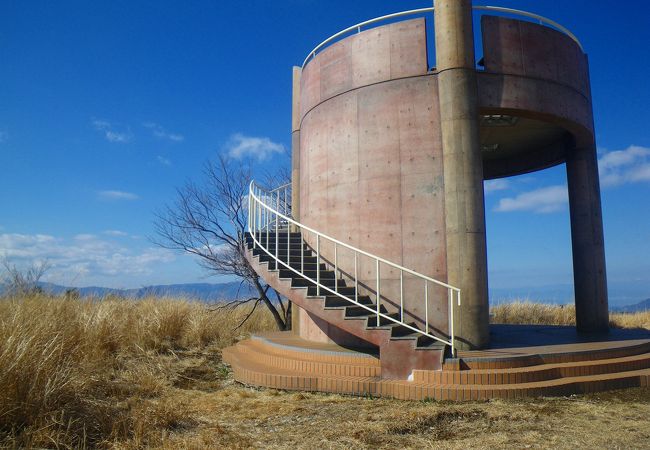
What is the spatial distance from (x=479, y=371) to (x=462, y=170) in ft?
10.2

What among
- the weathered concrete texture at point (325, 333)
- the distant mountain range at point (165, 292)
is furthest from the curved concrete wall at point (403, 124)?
the distant mountain range at point (165, 292)

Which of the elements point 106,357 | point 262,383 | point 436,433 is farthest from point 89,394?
point 436,433

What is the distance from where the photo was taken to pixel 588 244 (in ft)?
32.4

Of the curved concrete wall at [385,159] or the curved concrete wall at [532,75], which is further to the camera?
the curved concrete wall at [532,75]

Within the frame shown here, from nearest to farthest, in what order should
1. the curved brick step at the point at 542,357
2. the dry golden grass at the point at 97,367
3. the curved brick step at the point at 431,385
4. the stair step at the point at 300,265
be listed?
1. the dry golden grass at the point at 97,367
2. the curved brick step at the point at 431,385
3. the curved brick step at the point at 542,357
4. the stair step at the point at 300,265

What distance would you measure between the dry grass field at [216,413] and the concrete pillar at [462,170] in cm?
181

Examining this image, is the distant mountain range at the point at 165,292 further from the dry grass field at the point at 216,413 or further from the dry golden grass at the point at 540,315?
the dry golden grass at the point at 540,315

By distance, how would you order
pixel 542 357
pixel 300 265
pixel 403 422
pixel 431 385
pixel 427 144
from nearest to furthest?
pixel 403 422 → pixel 431 385 → pixel 542 357 → pixel 427 144 → pixel 300 265

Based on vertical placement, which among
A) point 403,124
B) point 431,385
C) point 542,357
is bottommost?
point 431,385

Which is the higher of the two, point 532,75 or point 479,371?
point 532,75

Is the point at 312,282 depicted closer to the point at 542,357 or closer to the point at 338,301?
the point at 338,301

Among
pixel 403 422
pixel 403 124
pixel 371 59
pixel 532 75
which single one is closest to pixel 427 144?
pixel 403 124

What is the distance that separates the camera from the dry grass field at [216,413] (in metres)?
4.44

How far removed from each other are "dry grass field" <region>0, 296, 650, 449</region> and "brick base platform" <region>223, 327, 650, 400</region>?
0.20m
